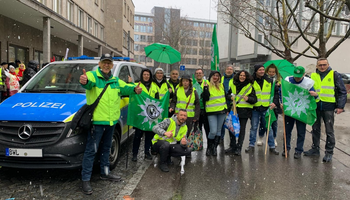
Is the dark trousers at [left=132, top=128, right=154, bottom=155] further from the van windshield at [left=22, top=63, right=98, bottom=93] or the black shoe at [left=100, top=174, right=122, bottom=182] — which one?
the van windshield at [left=22, top=63, right=98, bottom=93]

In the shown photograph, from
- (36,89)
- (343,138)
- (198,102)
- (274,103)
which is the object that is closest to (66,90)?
(36,89)

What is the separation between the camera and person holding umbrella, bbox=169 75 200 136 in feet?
17.7

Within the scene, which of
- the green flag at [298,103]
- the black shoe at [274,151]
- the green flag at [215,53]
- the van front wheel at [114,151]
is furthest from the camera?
the green flag at [215,53]

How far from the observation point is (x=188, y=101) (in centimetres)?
538

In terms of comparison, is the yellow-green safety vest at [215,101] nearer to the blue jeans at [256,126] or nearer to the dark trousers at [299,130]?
the blue jeans at [256,126]

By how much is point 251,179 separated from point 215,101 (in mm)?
1674

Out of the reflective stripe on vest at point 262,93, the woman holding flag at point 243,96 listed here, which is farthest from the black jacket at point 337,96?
the woman holding flag at point 243,96

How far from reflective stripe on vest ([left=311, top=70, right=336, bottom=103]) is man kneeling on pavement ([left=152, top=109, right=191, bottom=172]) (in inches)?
115

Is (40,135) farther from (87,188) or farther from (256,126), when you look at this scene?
(256,126)

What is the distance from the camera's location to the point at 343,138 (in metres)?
Answer: 7.84

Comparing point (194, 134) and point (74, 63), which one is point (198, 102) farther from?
point (74, 63)

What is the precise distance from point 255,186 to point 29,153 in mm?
3324

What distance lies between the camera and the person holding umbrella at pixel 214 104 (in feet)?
18.0

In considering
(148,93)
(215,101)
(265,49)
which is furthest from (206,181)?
(265,49)
